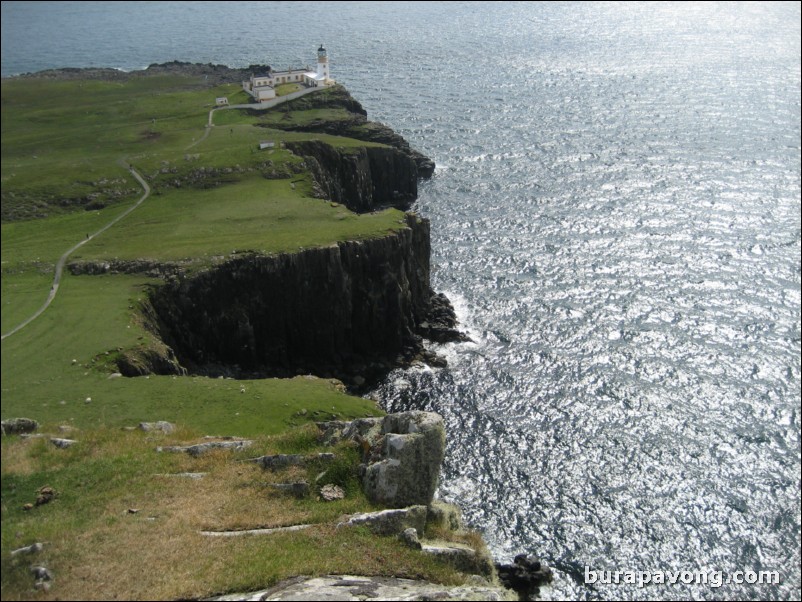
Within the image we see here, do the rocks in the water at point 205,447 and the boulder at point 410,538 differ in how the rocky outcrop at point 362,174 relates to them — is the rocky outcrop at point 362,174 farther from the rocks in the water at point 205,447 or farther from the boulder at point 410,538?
the boulder at point 410,538

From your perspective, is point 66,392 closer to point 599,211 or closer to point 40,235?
point 40,235

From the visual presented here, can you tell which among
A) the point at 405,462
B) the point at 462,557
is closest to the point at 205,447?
the point at 405,462

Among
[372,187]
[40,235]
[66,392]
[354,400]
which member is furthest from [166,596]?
[372,187]

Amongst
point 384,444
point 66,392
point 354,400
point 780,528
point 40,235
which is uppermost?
point 40,235

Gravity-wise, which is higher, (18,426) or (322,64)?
(322,64)

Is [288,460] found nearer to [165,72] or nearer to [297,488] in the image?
[297,488]

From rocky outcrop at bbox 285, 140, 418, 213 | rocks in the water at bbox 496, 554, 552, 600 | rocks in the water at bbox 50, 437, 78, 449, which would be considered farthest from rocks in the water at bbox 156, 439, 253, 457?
rocky outcrop at bbox 285, 140, 418, 213
